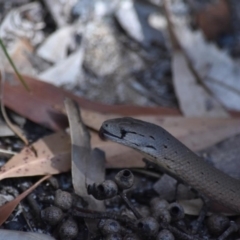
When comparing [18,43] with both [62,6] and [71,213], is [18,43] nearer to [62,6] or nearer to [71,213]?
[62,6]

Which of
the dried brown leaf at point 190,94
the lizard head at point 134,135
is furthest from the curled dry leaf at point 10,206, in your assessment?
the dried brown leaf at point 190,94

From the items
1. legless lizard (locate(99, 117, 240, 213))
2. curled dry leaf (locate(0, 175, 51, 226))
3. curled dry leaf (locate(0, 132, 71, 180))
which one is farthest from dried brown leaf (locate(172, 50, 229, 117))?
curled dry leaf (locate(0, 175, 51, 226))

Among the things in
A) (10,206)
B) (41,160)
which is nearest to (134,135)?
(41,160)

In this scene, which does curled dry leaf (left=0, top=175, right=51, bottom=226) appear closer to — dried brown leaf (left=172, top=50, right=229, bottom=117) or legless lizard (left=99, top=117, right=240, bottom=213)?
legless lizard (left=99, top=117, right=240, bottom=213)

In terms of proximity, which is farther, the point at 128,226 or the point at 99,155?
the point at 99,155

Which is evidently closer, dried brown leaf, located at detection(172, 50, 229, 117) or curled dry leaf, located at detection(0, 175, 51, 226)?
curled dry leaf, located at detection(0, 175, 51, 226)

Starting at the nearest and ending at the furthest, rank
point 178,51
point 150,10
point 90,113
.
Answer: point 90,113 → point 178,51 → point 150,10

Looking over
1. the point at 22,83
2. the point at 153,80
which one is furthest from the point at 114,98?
the point at 22,83

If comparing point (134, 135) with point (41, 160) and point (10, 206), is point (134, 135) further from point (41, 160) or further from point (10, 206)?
point (10, 206)
